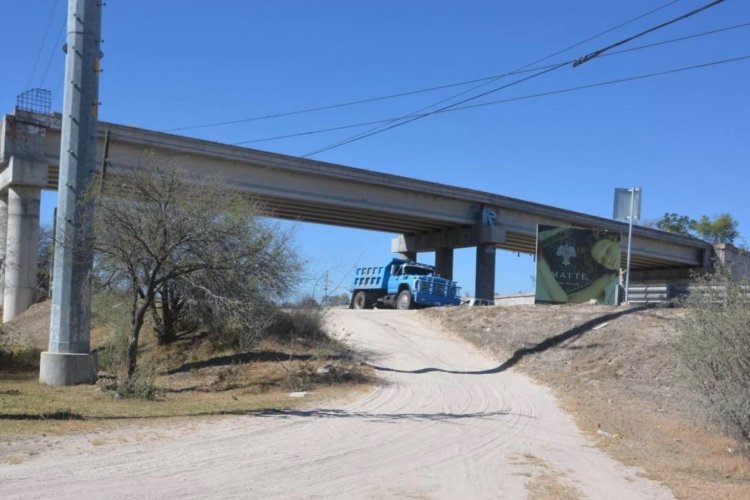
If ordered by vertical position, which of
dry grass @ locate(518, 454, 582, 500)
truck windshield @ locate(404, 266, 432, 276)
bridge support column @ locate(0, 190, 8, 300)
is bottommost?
dry grass @ locate(518, 454, 582, 500)

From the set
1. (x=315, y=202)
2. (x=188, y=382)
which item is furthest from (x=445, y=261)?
(x=188, y=382)

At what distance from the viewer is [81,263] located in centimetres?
1792

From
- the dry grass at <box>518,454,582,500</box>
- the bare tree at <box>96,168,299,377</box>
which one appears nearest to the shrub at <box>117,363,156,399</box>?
the bare tree at <box>96,168,299,377</box>

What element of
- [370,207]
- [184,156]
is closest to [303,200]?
[370,207]

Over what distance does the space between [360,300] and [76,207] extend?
82.2 feet

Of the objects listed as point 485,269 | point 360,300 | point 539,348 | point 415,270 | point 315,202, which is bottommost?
point 539,348

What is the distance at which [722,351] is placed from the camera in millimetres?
13273

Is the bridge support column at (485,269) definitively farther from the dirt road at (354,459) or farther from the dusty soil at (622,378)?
the dirt road at (354,459)

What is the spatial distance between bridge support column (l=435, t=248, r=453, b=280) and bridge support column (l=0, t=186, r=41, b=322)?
30781 mm

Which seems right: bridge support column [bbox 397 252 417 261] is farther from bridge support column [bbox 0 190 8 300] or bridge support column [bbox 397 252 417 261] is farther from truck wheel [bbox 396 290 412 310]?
bridge support column [bbox 0 190 8 300]

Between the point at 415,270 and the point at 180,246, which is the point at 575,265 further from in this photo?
the point at 180,246

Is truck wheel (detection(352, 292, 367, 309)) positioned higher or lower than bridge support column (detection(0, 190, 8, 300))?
lower

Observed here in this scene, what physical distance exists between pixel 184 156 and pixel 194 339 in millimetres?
16932

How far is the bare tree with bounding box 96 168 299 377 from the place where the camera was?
17.0 m
